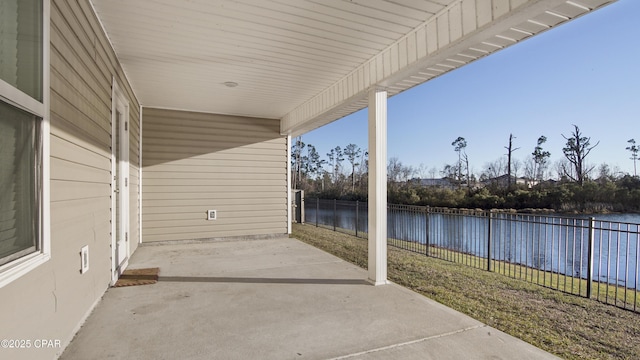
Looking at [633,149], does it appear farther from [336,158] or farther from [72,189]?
[72,189]

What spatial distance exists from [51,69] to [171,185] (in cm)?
426

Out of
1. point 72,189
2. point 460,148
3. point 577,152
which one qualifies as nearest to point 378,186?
point 72,189

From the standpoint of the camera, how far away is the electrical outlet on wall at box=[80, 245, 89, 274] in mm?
2366

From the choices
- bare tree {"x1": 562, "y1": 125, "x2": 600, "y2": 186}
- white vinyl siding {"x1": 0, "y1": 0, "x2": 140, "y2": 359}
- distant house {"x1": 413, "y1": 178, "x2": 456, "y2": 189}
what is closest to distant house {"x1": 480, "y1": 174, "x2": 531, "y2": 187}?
distant house {"x1": 413, "y1": 178, "x2": 456, "y2": 189}

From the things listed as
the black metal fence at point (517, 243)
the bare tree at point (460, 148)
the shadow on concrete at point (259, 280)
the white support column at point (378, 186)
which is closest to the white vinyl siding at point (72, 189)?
the shadow on concrete at point (259, 280)

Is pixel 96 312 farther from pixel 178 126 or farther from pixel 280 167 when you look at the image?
pixel 280 167

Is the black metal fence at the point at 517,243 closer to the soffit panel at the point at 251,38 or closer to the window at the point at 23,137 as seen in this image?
the soffit panel at the point at 251,38

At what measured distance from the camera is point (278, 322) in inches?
100

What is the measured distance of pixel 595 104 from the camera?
20641 mm

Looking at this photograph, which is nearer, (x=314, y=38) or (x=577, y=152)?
(x=314, y=38)

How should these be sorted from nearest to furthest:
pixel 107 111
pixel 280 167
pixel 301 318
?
pixel 301 318, pixel 107 111, pixel 280 167

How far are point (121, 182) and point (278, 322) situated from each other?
2790 mm

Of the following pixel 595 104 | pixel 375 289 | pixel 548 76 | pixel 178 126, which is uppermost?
pixel 548 76

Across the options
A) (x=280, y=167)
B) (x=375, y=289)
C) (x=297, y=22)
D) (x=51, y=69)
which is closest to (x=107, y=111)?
(x=51, y=69)
